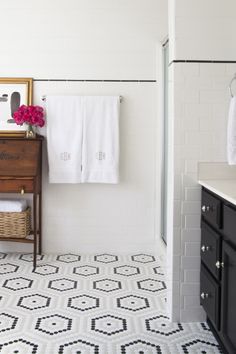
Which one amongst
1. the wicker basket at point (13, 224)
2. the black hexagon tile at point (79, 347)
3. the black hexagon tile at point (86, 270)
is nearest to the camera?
the black hexagon tile at point (79, 347)

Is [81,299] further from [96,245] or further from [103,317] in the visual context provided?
[96,245]

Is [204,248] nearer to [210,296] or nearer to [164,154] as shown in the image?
[210,296]

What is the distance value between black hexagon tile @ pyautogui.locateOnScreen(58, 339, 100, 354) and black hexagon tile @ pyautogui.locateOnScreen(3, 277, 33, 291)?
94cm

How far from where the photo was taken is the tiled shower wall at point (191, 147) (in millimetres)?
2680

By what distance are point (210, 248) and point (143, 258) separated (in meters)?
1.66

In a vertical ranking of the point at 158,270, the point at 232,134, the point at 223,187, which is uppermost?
the point at 232,134

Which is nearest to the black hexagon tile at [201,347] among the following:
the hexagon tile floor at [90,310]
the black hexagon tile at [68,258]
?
the hexagon tile floor at [90,310]

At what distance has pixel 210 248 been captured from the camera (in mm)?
2461

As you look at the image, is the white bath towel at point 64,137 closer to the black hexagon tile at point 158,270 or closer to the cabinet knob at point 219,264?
the black hexagon tile at point 158,270

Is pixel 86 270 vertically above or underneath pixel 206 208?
underneath

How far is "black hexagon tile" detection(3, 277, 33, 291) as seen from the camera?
333 cm

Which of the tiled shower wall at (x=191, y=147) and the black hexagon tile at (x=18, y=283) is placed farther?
the black hexagon tile at (x=18, y=283)

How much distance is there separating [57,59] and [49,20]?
333mm

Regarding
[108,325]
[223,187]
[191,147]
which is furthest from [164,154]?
[108,325]
